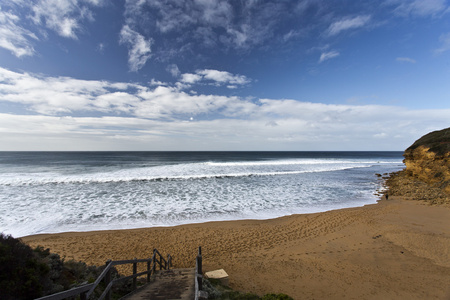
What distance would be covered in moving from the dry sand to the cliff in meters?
6.44

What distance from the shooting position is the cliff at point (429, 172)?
19.2m

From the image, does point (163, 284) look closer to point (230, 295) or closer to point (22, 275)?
point (230, 295)

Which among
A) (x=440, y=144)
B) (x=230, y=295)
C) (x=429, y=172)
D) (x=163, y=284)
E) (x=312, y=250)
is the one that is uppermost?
(x=440, y=144)

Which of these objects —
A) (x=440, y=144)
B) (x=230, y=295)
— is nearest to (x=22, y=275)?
(x=230, y=295)

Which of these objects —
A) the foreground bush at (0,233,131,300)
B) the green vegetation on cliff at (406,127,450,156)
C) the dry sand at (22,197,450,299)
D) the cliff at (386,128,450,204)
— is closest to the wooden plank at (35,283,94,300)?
the foreground bush at (0,233,131,300)

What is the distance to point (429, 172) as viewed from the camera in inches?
970

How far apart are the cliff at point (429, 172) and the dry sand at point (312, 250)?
254 inches

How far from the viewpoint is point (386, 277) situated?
725cm

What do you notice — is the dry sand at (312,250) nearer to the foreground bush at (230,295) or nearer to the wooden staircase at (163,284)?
the foreground bush at (230,295)

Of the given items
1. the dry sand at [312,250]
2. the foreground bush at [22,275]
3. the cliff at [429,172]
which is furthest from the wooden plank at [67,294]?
the cliff at [429,172]

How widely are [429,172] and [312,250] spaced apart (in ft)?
88.2

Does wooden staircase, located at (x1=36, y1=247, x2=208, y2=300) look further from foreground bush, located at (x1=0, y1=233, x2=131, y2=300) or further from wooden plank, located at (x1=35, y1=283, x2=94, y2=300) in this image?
foreground bush, located at (x1=0, y1=233, x2=131, y2=300)

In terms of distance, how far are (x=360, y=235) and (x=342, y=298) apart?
5968mm

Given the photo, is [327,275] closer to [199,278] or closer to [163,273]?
[199,278]
